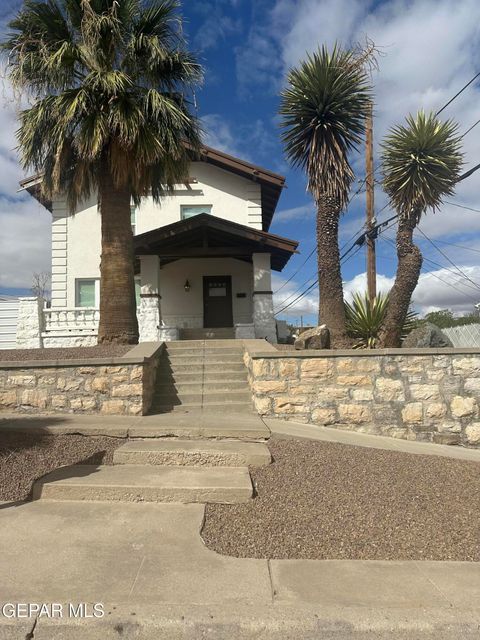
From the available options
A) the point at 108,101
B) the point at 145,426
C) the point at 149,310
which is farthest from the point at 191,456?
the point at 149,310

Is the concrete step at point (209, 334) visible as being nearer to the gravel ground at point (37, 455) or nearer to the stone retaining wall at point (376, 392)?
the stone retaining wall at point (376, 392)

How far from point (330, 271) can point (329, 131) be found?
307 cm

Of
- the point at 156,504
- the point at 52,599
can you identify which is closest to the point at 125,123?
the point at 156,504

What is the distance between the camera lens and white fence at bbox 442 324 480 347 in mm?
13258

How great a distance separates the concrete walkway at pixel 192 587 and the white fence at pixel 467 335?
37.1 feet

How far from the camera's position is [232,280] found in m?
16.7

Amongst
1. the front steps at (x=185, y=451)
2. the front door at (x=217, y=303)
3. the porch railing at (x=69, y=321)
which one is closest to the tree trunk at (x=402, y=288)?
the front steps at (x=185, y=451)

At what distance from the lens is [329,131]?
9.70 meters

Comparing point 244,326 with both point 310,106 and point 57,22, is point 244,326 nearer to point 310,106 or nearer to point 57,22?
point 310,106

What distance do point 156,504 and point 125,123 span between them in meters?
7.64

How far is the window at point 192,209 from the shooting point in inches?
675

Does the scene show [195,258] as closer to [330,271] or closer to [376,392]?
[330,271]

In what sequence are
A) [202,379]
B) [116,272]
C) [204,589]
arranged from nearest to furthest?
[204,589]
[202,379]
[116,272]

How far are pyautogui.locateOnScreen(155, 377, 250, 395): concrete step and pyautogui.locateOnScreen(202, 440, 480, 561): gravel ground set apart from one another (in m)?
2.27
